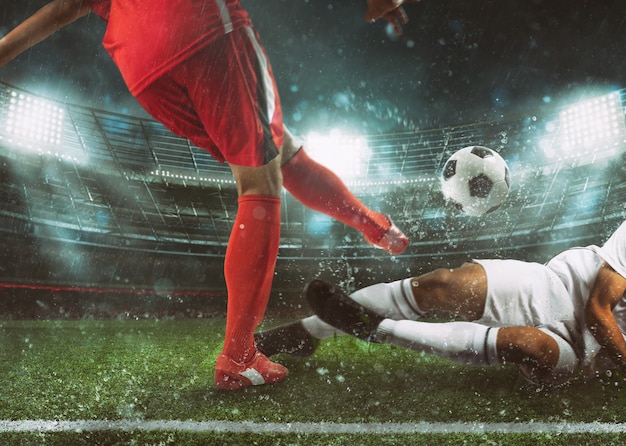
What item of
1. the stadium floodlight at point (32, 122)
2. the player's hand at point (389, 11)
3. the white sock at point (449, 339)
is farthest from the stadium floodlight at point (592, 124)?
the stadium floodlight at point (32, 122)

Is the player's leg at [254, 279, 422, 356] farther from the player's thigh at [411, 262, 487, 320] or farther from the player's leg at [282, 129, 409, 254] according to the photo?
the player's leg at [282, 129, 409, 254]

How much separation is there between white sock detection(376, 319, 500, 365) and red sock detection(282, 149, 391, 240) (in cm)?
30

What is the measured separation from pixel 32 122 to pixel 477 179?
5.59ft

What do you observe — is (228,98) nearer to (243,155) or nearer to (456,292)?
(243,155)

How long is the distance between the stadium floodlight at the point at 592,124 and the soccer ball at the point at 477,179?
2.55 ft

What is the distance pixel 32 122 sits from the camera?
1772 millimetres

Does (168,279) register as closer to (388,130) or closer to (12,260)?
(12,260)

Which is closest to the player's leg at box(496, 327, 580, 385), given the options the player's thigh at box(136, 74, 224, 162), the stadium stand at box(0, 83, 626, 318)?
the stadium stand at box(0, 83, 626, 318)

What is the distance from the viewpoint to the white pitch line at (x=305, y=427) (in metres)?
0.66

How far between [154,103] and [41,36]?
46 centimetres

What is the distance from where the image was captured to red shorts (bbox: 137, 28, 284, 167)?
0.91 m

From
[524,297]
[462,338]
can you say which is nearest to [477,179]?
[524,297]

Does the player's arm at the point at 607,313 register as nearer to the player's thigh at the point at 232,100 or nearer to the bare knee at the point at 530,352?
the bare knee at the point at 530,352

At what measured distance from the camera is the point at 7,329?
1.56 m
